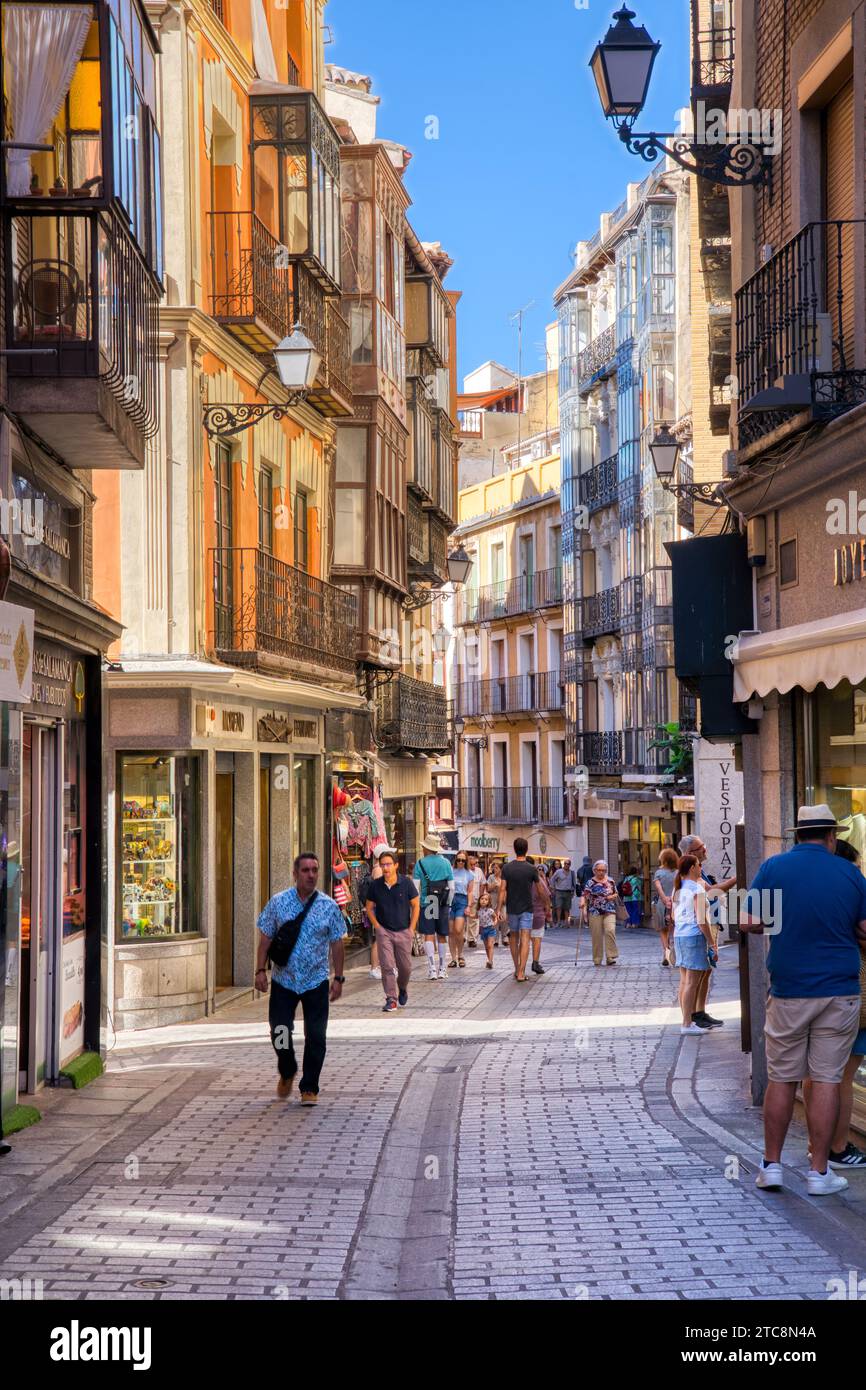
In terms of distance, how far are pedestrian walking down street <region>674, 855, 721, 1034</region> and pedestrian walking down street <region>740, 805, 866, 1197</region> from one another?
6.87m

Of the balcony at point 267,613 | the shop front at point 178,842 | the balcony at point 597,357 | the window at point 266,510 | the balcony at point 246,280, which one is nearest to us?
the shop front at point 178,842

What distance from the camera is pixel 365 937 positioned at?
28.7 meters

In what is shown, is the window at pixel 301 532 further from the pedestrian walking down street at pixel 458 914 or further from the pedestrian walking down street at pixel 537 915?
the pedestrian walking down street at pixel 537 915

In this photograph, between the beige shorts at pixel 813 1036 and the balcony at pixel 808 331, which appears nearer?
the beige shorts at pixel 813 1036

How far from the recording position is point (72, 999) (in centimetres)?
1334

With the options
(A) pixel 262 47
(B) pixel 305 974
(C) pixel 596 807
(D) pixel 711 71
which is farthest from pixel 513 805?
(B) pixel 305 974

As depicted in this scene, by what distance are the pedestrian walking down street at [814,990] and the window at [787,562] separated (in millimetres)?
2909

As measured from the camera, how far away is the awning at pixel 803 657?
9188 mm

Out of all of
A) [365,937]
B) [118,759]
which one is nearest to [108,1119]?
[118,759]

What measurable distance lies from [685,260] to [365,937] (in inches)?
956

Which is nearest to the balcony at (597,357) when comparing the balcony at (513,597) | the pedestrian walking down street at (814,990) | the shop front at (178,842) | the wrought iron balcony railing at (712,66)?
the balcony at (513,597)

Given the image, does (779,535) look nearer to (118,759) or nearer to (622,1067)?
(622,1067)
